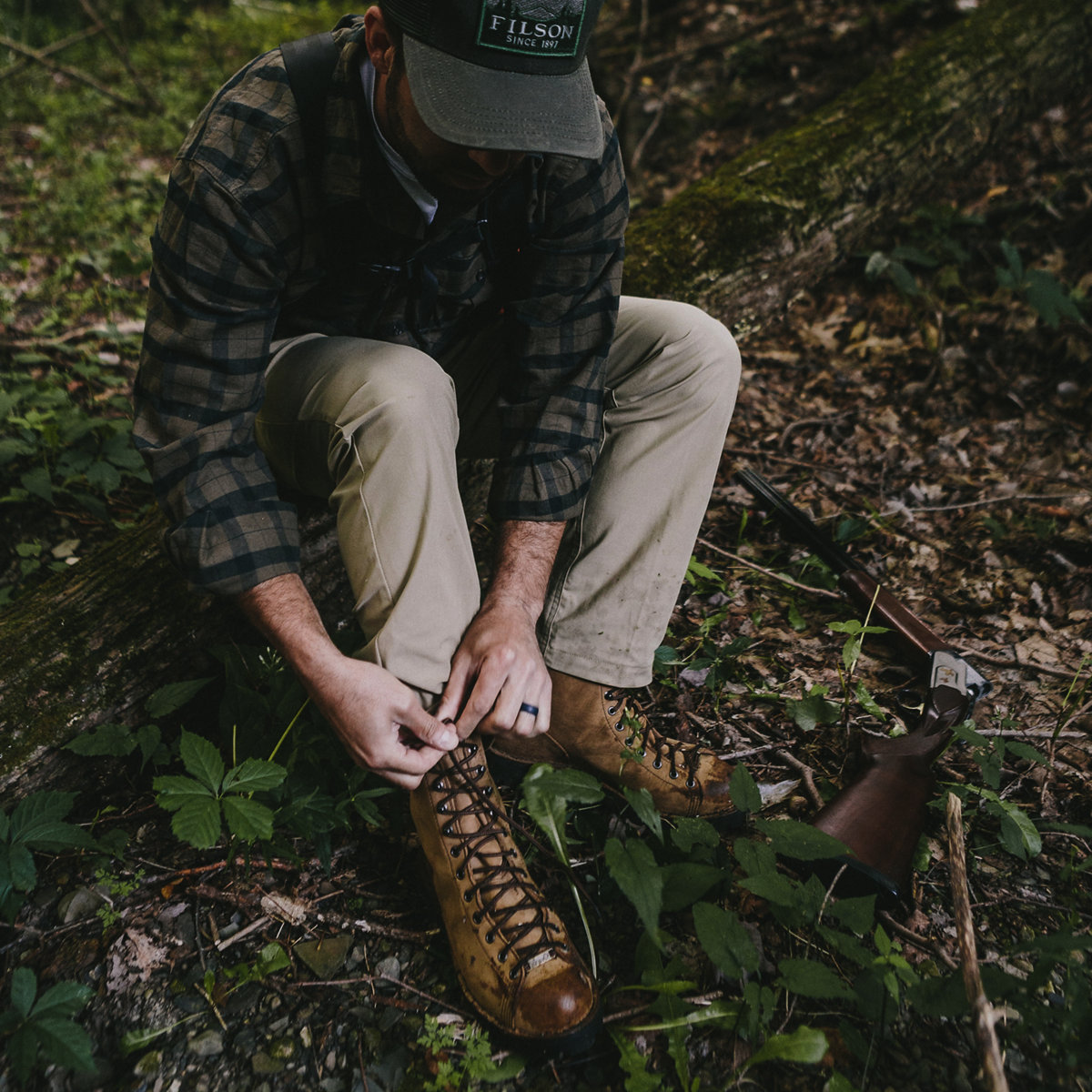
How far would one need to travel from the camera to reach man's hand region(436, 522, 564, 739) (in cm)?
174

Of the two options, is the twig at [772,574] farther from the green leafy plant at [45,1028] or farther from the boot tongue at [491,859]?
the green leafy plant at [45,1028]

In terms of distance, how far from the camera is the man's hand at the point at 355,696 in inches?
63.8

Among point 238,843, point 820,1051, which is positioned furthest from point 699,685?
point 238,843

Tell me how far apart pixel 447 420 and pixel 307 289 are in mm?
530

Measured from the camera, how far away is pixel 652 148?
18.2 ft

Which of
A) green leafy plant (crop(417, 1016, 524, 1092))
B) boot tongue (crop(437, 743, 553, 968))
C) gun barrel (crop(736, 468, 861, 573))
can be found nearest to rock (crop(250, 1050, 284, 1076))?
green leafy plant (crop(417, 1016, 524, 1092))

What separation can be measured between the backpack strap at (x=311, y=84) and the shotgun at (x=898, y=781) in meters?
1.97

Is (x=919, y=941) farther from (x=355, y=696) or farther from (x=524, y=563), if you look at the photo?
(x=355, y=696)

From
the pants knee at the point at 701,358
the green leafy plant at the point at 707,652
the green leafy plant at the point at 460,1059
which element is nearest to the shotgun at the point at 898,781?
the green leafy plant at the point at 707,652

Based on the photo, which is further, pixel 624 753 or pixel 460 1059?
pixel 624 753

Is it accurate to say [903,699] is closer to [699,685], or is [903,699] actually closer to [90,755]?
[699,685]

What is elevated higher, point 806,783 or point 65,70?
point 65,70

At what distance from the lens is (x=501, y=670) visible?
1.75 m

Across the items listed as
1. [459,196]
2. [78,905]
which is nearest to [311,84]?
[459,196]
